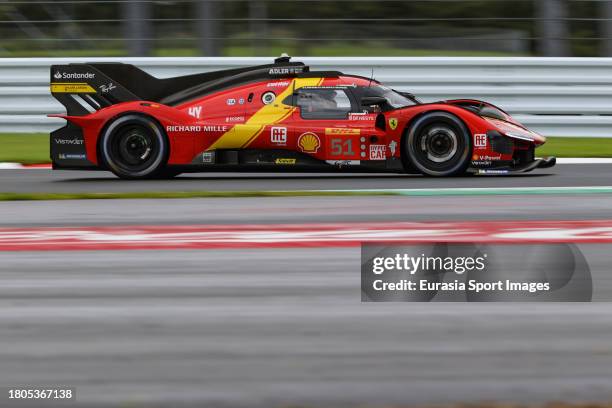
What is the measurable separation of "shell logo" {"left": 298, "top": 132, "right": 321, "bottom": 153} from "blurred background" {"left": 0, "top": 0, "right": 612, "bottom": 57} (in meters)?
4.33

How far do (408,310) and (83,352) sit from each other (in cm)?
151

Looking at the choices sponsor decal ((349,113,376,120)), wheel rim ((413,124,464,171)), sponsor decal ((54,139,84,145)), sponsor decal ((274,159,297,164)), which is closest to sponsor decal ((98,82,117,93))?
sponsor decal ((54,139,84,145))

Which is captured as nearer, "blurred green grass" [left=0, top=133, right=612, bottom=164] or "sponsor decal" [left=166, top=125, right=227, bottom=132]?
"sponsor decal" [left=166, top=125, right=227, bottom=132]

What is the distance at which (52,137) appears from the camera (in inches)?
425

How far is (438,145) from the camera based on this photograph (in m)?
10.3

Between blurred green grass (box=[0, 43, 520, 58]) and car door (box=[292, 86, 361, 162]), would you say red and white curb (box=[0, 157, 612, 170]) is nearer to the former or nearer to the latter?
blurred green grass (box=[0, 43, 520, 58])

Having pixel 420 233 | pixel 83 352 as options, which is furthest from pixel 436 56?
pixel 83 352

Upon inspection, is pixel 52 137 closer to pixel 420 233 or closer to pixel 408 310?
pixel 420 233

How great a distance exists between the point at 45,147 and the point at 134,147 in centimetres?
379

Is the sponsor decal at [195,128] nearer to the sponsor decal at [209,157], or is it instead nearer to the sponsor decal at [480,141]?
the sponsor decal at [209,157]

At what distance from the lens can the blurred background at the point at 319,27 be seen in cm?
1418

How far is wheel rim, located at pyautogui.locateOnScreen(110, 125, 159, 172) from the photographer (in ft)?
35.2

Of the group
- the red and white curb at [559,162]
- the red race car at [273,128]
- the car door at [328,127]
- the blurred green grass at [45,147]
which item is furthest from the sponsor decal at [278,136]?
the blurred green grass at [45,147]

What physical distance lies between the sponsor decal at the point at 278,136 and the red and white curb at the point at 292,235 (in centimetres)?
292
